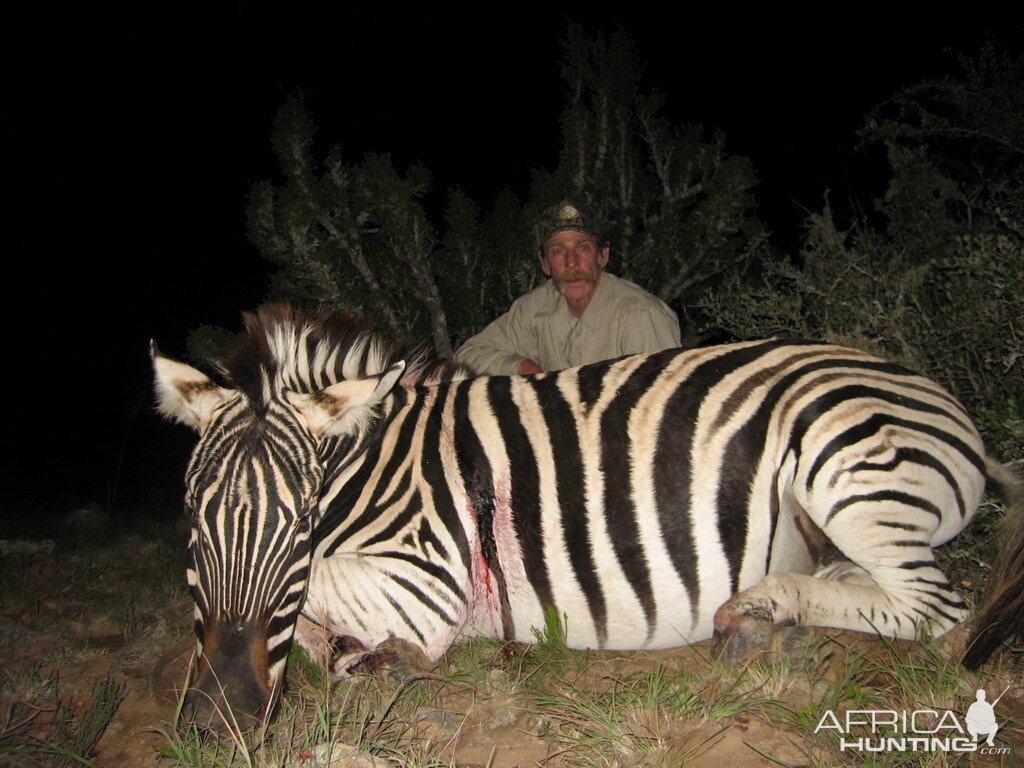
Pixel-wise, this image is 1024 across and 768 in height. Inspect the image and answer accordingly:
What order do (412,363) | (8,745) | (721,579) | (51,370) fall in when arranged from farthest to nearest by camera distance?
1. (51,370)
2. (412,363)
3. (721,579)
4. (8,745)

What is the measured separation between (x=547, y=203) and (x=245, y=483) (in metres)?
5.24

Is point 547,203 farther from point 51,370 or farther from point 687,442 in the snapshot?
point 51,370

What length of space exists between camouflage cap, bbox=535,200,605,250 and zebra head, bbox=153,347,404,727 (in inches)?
110

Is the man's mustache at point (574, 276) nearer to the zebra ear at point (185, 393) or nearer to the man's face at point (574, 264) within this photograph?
the man's face at point (574, 264)

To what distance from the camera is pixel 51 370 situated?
65.1 ft

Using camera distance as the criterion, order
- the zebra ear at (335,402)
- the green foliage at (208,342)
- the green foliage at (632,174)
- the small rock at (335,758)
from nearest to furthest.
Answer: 1. the small rock at (335,758)
2. the zebra ear at (335,402)
3. the green foliage at (208,342)
4. the green foliage at (632,174)

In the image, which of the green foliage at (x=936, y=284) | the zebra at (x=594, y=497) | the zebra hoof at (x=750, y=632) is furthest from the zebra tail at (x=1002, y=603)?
the green foliage at (x=936, y=284)

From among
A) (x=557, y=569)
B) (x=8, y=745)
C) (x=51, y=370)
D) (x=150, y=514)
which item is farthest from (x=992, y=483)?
(x=51, y=370)

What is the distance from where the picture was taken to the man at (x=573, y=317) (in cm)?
434

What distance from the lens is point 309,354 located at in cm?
260

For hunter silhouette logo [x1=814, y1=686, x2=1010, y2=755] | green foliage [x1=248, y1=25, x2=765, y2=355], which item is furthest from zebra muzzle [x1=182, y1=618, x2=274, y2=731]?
green foliage [x1=248, y1=25, x2=765, y2=355]

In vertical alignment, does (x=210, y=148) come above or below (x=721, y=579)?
→ above

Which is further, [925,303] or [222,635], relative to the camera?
[925,303]

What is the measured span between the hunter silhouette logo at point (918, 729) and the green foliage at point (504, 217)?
15.8ft
